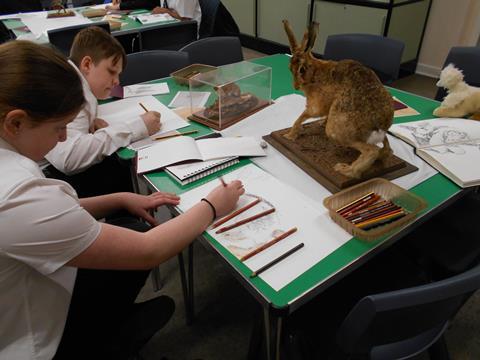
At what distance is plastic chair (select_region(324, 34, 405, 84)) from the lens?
2.15 metres

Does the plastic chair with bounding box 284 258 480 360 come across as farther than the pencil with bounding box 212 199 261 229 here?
No

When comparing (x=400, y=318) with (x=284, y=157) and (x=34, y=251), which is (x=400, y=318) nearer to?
(x=284, y=157)

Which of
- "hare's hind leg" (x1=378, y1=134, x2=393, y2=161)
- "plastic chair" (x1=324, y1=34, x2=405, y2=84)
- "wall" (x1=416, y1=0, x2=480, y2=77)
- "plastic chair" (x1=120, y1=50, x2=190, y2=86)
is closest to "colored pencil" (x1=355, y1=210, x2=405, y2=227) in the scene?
"hare's hind leg" (x1=378, y1=134, x2=393, y2=161)

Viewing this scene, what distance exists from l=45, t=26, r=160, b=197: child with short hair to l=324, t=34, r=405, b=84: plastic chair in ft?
4.60

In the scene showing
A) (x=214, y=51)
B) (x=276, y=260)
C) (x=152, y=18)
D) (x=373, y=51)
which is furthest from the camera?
(x=152, y=18)

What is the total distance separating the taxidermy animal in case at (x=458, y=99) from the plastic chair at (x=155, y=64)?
4.41 feet

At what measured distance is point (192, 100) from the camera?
5.37ft

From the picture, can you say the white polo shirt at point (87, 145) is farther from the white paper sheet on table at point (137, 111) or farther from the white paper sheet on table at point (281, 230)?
the white paper sheet on table at point (281, 230)

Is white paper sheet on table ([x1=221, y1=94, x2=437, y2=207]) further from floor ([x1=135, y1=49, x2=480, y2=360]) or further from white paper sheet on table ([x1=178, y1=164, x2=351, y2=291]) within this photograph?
floor ([x1=135, y1=49, x2=480, y2=360])

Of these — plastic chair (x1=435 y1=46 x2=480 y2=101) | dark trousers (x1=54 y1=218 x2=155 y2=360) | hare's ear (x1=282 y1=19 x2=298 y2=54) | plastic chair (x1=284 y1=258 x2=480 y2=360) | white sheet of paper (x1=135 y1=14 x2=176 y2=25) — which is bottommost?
dark trousers (x1=54 y1=218 x2=155 y2=360)

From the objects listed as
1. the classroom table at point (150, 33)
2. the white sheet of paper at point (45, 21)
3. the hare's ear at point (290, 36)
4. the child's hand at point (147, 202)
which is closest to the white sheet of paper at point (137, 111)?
the child's hand at point (147, 202)

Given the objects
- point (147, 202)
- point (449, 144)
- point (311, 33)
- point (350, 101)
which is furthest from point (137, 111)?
point (449, 144)

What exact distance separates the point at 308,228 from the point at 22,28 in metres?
2.83

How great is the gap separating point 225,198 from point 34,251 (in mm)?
462
